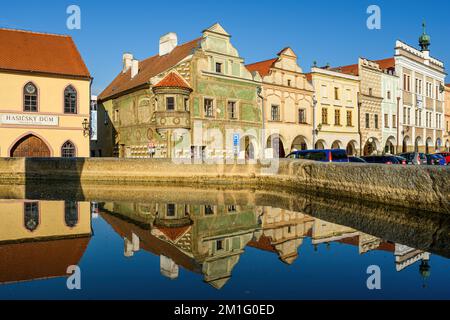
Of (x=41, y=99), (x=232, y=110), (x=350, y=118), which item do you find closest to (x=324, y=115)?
(x=350, y=118)

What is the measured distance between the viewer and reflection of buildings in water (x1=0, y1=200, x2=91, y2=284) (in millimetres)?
7422

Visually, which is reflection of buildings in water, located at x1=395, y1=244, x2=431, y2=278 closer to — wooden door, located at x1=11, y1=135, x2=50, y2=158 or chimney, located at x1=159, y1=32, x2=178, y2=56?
wooden door, located at x1=11, y1=135, x2=50, y2=158

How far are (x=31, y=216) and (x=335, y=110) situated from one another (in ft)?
108

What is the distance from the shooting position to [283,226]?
11844 mm

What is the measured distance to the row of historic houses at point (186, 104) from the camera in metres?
29.3

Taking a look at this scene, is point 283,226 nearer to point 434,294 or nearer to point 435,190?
point 435,190

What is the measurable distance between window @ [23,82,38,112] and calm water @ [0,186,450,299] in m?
14.6

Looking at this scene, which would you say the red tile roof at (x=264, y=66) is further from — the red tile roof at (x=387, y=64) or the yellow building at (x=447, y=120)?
the yellow building at (x=447, y=120)

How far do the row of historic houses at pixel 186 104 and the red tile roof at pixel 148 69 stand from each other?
15cm

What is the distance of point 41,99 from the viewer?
29578mm

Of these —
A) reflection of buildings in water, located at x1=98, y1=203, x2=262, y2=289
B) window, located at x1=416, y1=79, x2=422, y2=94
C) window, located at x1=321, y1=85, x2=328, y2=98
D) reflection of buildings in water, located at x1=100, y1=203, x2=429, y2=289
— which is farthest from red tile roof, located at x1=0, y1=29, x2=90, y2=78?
window, located at x1=416, y1=79, x2=422, y2=94

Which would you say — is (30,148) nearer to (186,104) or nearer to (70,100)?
(70,100)

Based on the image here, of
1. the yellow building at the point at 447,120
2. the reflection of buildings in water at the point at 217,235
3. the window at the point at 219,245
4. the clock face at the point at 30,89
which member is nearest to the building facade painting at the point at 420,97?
the yellow building at the point at 447,120

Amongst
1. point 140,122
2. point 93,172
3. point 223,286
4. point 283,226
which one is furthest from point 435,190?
point 140,122
